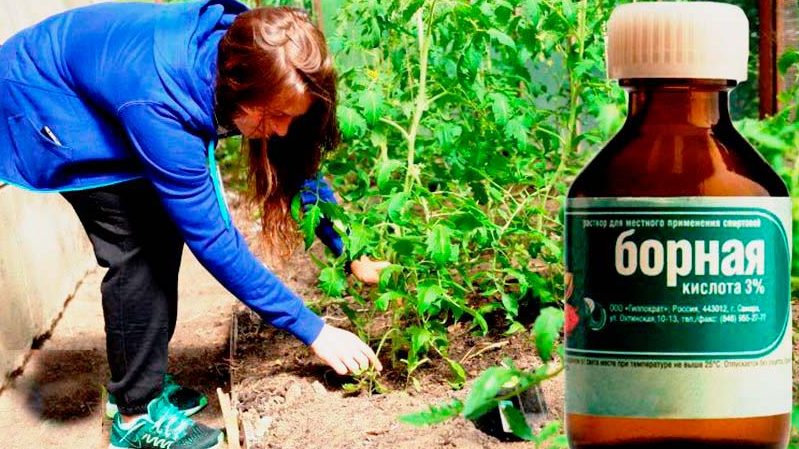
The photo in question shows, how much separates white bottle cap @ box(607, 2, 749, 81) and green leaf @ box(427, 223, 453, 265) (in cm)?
121

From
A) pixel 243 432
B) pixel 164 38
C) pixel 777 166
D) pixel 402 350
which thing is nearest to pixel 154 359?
pixel 243 432

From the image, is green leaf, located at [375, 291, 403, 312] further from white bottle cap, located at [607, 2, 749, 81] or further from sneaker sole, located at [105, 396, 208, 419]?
white bottle cap, located at [607, 2, 749, 81]

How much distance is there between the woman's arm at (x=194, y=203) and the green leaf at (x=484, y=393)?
46.1 inches

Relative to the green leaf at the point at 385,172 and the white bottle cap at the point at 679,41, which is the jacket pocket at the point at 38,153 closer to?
the green leaf at the point at 385,172

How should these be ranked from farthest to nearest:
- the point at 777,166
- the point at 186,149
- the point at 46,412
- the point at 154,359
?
the point at 46,412, the point at 154,359, the point at 186,149, the point at 777,166

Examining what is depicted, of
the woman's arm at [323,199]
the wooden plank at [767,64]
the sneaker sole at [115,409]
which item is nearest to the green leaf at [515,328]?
the woman's arm at [323,199]

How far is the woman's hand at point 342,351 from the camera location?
1896 millimetres

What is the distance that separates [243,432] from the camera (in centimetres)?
201

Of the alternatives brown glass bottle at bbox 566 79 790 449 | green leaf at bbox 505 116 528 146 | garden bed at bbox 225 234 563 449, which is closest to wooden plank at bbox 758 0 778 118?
green leaf at bbox 505 116 528 146

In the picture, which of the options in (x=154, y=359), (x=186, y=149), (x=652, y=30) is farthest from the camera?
(x=154, y=359)

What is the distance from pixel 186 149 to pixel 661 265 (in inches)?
50.9

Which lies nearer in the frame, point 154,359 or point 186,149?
point 186,149

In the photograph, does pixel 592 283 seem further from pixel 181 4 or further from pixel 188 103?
pixel 181 4

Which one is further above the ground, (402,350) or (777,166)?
(777,166)
